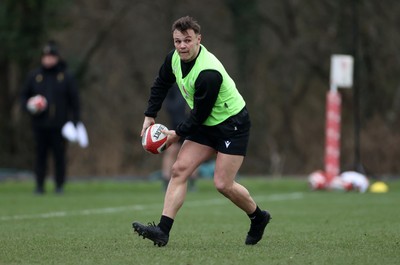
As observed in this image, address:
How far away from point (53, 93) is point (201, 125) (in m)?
8.86

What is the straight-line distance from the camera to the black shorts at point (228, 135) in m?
8.87

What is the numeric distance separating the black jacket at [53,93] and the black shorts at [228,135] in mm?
8625

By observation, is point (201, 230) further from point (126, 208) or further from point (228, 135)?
point (126, 208)

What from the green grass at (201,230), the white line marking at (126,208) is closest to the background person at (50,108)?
the green grass at (201,230)

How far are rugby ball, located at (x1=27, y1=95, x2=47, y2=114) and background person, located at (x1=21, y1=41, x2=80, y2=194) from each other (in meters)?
0.03

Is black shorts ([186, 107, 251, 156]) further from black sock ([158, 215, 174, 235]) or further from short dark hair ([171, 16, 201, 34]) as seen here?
short dark hair ([171, 16, 201, 34])

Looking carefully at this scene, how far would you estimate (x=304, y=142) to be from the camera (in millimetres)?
31891

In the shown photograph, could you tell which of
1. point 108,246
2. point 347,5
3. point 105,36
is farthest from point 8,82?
point 108,246

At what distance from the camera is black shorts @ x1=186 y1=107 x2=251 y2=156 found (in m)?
8.87

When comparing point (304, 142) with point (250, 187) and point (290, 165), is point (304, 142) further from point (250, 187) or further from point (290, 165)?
point (250, 187)

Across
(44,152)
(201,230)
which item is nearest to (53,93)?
(44,152)

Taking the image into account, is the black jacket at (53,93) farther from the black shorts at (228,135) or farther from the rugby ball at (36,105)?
the black shorts at (228,135)

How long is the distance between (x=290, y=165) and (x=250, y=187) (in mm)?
11168

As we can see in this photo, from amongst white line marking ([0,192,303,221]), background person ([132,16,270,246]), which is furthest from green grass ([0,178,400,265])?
background person ([132,16,270,246])
